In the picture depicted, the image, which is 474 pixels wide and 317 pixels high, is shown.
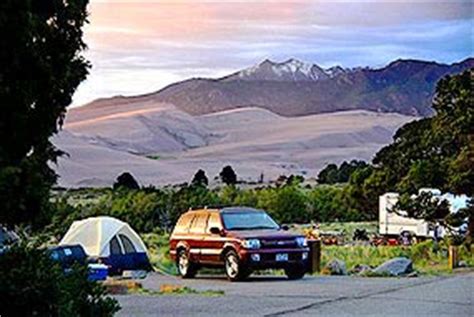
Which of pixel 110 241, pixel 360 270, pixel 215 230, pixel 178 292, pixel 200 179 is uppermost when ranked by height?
pixel 200 179

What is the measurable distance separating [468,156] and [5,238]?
81.9 feet

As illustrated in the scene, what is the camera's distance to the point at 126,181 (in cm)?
4772

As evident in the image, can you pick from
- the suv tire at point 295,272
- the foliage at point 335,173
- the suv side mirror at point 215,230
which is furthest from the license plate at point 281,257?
the foliage at point 335,173

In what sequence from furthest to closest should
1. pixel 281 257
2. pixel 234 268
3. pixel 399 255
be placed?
pixel 399 255 → pixel 234 268 → pixel 281 257

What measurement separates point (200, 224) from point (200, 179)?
22.1 m

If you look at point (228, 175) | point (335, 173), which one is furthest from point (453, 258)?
point (335, 173)

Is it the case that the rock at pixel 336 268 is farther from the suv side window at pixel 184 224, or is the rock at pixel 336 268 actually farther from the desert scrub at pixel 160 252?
the desert scrub at pixel 160 252

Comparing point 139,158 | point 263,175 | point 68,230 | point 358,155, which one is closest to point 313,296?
point 68,230

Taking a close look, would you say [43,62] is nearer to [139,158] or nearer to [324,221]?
[139,158]

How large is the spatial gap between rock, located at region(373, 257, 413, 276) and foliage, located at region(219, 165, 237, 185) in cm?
2207

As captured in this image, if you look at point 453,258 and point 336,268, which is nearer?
point 336,268

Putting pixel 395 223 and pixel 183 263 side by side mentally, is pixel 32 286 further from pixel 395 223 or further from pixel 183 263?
pixel 395 223

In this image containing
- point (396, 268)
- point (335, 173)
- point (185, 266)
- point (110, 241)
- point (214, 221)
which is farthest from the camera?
point (335, 173)

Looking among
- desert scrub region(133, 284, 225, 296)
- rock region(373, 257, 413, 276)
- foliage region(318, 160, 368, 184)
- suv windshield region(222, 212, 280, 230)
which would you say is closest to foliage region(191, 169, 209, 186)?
foliage region(318, 160, 368, 184)
